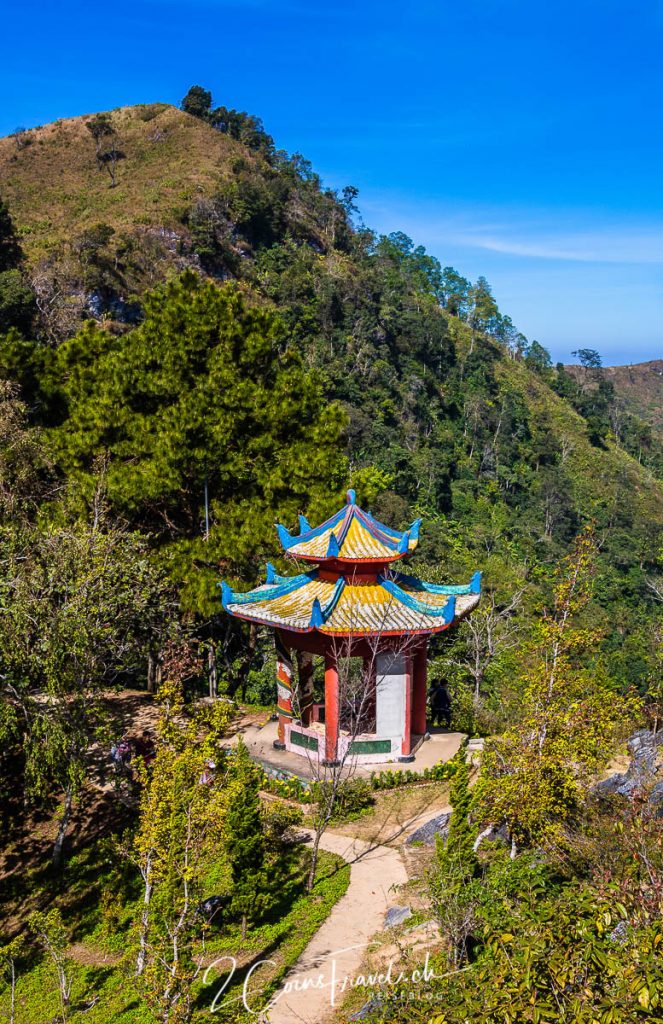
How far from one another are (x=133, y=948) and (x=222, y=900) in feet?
4.98

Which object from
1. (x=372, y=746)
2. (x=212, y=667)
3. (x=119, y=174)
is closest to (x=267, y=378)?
(x=212, y=667)

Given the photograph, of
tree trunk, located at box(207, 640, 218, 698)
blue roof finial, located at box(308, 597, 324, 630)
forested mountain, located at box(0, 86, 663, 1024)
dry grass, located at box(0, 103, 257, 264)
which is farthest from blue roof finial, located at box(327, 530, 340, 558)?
dry grass, located at box(0, 103, 257, 264)

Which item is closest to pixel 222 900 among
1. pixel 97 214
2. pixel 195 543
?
pixel 195 543

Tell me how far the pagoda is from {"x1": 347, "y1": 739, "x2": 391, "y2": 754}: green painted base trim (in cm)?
2

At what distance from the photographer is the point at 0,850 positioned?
14.9 m

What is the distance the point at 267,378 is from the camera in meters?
22.5

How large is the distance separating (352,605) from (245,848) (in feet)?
21.9

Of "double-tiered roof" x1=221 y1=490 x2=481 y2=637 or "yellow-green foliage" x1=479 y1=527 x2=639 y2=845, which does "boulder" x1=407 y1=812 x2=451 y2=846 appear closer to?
"yellow-green foliage" x1=479 y1=527 x2=639 y2=845

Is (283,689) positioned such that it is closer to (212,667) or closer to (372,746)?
(372,746)

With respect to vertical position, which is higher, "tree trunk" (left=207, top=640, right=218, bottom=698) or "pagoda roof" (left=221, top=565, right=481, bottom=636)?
"pagoda roof" (left=221, top=565, right=481, bottom=636)

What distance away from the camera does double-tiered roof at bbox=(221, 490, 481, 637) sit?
1625cm

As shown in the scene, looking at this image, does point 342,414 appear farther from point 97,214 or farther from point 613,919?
point 97,214

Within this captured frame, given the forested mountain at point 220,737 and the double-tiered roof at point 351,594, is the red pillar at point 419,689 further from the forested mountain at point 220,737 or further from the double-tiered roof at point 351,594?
the double-tiered roof at point 351,594

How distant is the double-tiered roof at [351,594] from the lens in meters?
16.2
